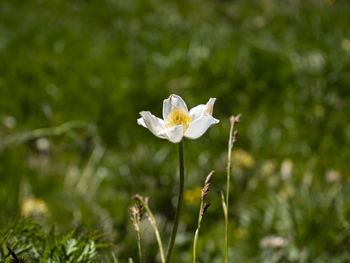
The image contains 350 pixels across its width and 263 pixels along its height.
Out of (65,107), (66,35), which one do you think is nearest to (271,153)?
(65,107)

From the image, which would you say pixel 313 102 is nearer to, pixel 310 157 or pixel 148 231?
pixel 310 157

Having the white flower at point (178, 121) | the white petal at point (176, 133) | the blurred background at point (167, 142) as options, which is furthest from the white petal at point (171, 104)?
the blurred background at point (167, 142)

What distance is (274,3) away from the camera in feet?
24.0

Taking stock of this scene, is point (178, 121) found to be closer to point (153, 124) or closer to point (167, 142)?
point (153, 124)

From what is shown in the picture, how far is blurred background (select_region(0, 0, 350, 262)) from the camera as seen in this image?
221 cm

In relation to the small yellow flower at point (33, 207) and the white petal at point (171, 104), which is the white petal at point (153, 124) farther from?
the small yellow flower at point (33, 207)

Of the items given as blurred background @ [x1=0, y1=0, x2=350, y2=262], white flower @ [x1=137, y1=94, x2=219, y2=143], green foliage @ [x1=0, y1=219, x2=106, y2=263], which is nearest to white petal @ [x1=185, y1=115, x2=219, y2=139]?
white flower @ [x1=137, y1=94, x2=219, y2=143]

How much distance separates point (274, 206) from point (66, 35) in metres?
3.16

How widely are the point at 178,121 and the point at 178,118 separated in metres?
0.01

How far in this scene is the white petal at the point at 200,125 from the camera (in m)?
0.98

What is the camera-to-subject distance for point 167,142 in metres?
3.14

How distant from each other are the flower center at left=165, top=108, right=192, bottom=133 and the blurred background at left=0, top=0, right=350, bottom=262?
2.31 feet

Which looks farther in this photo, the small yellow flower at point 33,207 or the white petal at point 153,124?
the small yellow flower at point 33,207

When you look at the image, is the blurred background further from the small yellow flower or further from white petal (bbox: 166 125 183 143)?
white petal (bbox: 166 125 183 143)
